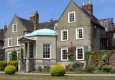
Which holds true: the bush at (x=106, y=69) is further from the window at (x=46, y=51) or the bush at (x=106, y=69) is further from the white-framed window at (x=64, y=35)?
the window at (x=46, y=51)

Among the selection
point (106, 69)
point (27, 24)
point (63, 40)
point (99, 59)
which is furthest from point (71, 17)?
point (27, 24)

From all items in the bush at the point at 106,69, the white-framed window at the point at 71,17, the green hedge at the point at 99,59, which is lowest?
the bush at the point at 106,69

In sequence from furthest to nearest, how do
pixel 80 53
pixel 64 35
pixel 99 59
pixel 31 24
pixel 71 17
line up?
pixel 31 24 < pixel 64 35 < pixel 71 17 < pixel 80 53 < pixel 99 59

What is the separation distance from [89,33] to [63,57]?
6098 millimetres

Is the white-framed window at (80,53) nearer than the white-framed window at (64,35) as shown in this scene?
Yes

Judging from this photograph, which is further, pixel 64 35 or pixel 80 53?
pixel 64 35

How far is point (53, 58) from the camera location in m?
48.6

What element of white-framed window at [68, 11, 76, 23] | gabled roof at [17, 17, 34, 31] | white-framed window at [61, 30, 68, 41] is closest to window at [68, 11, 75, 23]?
white-framed window at [68, 11, 76, 23]

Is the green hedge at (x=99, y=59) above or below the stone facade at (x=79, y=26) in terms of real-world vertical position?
below

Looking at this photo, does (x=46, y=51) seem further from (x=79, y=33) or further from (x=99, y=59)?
(x=99, y=59)

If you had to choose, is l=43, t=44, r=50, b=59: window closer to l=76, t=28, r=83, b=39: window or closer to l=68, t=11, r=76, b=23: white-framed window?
l=76, t=28, r=83, b=39: window

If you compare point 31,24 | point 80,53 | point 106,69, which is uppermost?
point 31,24

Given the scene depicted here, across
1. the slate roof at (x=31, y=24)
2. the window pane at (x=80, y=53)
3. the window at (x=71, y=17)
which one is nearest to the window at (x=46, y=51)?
the window pane at (x=80, y=53)

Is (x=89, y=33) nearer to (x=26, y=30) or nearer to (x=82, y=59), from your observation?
(x=82, y=59)
